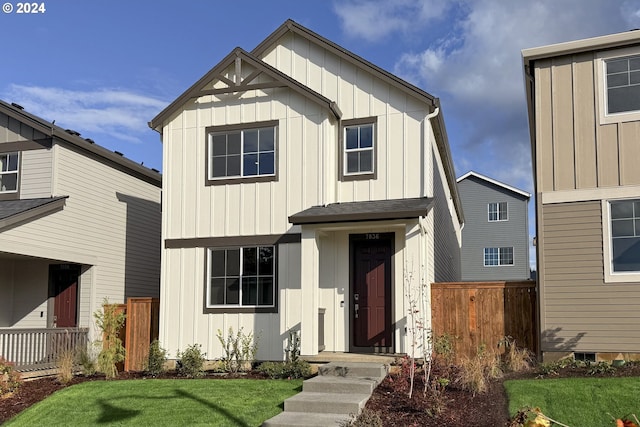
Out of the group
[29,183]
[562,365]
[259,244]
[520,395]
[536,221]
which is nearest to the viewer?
[520,395]

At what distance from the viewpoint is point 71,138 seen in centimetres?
1605

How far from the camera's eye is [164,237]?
1459 cm

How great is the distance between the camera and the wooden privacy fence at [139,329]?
575 inches

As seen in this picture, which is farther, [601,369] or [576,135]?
[576,135]

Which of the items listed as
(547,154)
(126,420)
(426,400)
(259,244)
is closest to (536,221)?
(547,154)

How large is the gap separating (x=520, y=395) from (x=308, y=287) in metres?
4.67

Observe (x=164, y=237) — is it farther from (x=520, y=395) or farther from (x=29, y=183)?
(x=520, y=395)

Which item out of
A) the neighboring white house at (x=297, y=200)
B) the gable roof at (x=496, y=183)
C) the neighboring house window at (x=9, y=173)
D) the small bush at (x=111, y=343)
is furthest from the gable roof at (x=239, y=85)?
the gable roof at (x=496, y=183)

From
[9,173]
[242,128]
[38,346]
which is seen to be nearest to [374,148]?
[242,128]

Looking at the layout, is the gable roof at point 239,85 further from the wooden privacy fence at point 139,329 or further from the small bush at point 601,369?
the small bush at point 601,369

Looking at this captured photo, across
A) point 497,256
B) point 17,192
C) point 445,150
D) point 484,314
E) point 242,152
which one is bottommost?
point 484,314

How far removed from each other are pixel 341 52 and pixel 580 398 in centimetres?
853

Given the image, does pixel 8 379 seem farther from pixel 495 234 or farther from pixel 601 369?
pixel 495 234

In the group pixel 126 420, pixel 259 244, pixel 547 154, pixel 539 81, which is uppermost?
pixel 539 81
